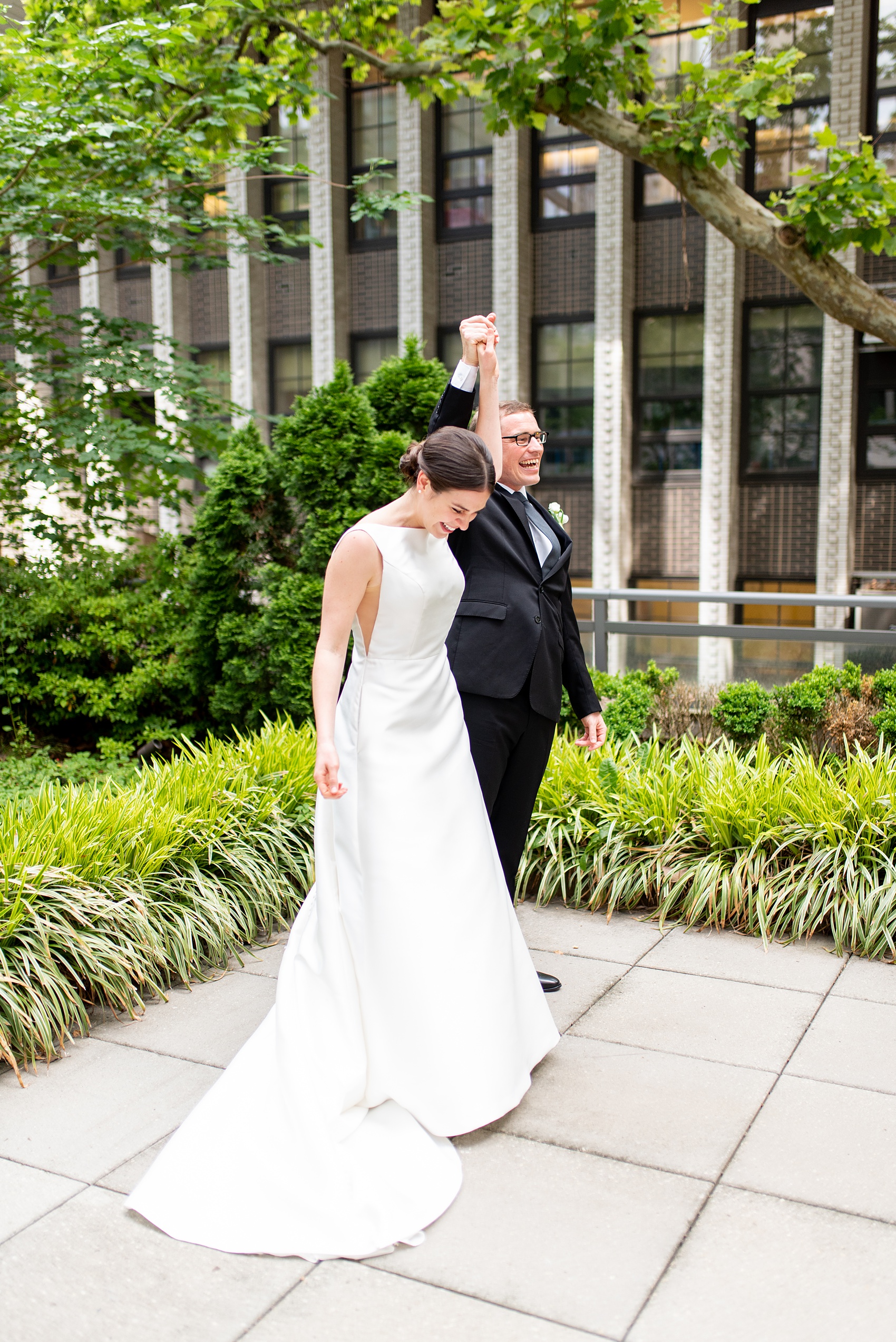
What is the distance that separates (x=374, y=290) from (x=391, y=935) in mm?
15251

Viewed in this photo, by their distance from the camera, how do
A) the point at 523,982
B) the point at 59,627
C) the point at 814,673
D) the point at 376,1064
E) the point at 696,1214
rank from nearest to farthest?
the point at 696,1214, the point at 376,1064, the point at 523,982, the point at 814,673, the point at 59,627

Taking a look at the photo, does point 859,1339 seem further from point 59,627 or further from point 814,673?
point 59,627

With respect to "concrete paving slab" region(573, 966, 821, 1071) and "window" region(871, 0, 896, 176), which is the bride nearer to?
"concrete paving slab" region(573, 966, 821, 1071)

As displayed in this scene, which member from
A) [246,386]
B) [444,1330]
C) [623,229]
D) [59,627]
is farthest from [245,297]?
[444,1330]

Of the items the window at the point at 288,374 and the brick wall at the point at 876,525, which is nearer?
the brick wall at the point at 876,525

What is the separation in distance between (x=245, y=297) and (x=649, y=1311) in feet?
54.9

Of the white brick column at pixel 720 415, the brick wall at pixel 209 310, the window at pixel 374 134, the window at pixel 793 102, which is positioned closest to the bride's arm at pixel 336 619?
the white brick column at pixel 720 415

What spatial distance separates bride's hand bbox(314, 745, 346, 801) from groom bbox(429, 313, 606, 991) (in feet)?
2.42

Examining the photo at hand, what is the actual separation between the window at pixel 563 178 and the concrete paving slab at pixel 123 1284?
15370 mm

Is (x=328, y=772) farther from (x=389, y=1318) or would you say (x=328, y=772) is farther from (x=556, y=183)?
(x=556, y=183)

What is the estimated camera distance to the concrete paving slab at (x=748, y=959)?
4.27m

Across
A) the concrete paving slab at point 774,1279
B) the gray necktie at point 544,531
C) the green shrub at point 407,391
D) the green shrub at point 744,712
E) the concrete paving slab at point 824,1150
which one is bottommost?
the concrete paving slab at point 824,1150

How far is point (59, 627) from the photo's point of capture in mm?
7891

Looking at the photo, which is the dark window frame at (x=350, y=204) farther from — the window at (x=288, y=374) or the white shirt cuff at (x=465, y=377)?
the white shirt cuff at (x=465, y=377)
